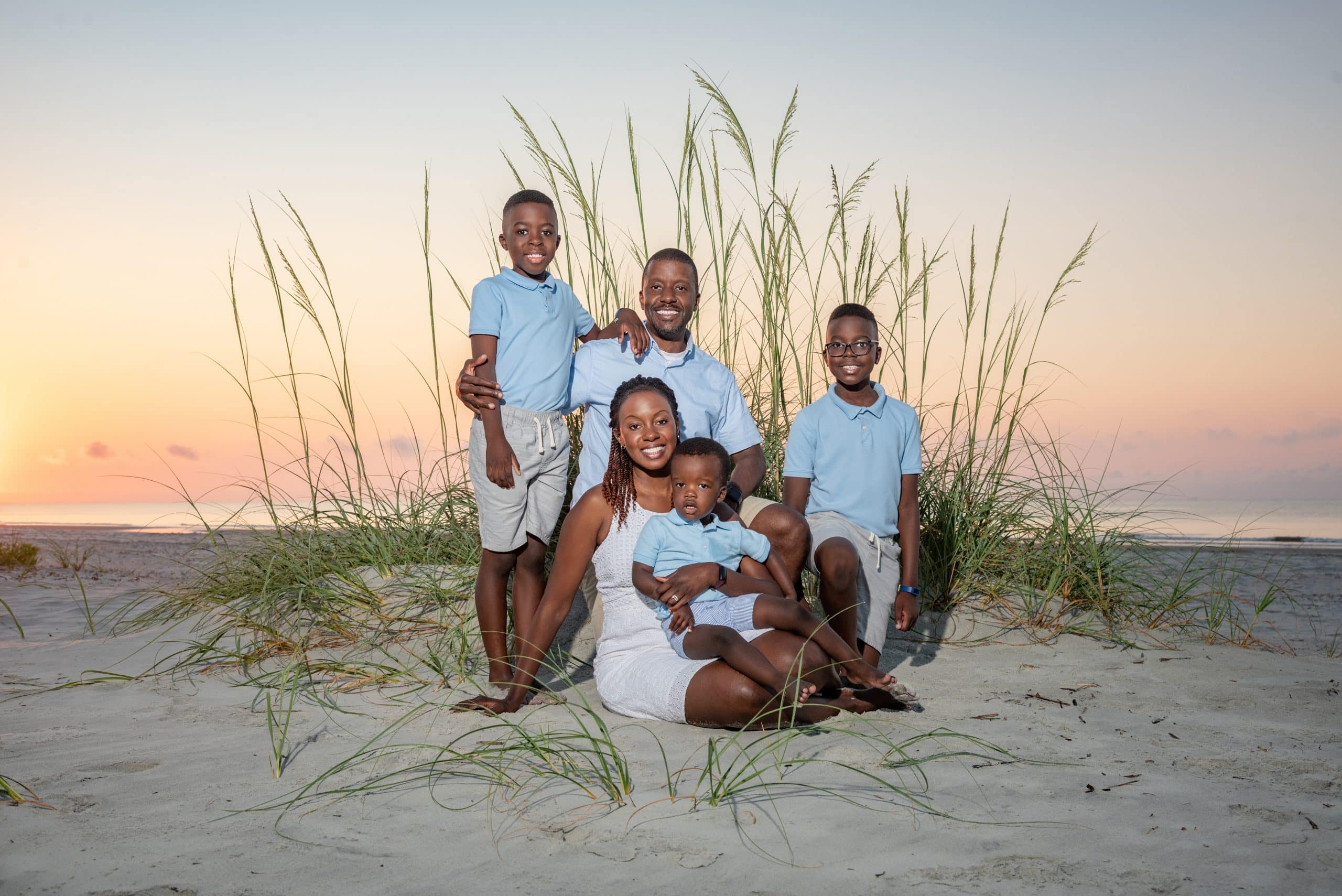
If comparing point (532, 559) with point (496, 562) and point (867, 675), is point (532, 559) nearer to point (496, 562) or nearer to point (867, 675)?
point (496, 562)

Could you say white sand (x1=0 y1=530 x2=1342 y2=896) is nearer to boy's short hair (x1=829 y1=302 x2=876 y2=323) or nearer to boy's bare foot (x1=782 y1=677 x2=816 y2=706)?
boy's bare foot (x1=782 y1=677 x2=816 y2=706)

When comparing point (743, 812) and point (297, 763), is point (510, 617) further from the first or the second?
point (743, 812)

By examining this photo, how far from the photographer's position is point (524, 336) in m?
3.26

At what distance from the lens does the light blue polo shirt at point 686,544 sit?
274 centimetres

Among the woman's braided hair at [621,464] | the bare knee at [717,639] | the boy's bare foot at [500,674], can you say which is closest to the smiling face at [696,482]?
the woman's braided hair at [621,464]

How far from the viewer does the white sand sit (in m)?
1.77

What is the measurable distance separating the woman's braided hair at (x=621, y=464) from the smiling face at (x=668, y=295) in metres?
0.44

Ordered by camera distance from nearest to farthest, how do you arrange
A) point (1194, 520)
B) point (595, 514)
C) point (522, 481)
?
point (595, 514) < point (522, 481) < point (1194, 520)

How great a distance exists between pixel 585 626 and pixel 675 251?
171 cm

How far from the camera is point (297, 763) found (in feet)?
8.25

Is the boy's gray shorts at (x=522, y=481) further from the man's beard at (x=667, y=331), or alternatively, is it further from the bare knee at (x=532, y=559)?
the man's beard at (x=667, y=331)

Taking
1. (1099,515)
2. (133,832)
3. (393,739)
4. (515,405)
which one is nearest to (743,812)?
(393,739)

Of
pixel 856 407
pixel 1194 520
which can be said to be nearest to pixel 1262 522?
pixel 1194 520

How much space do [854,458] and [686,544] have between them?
93 cm
